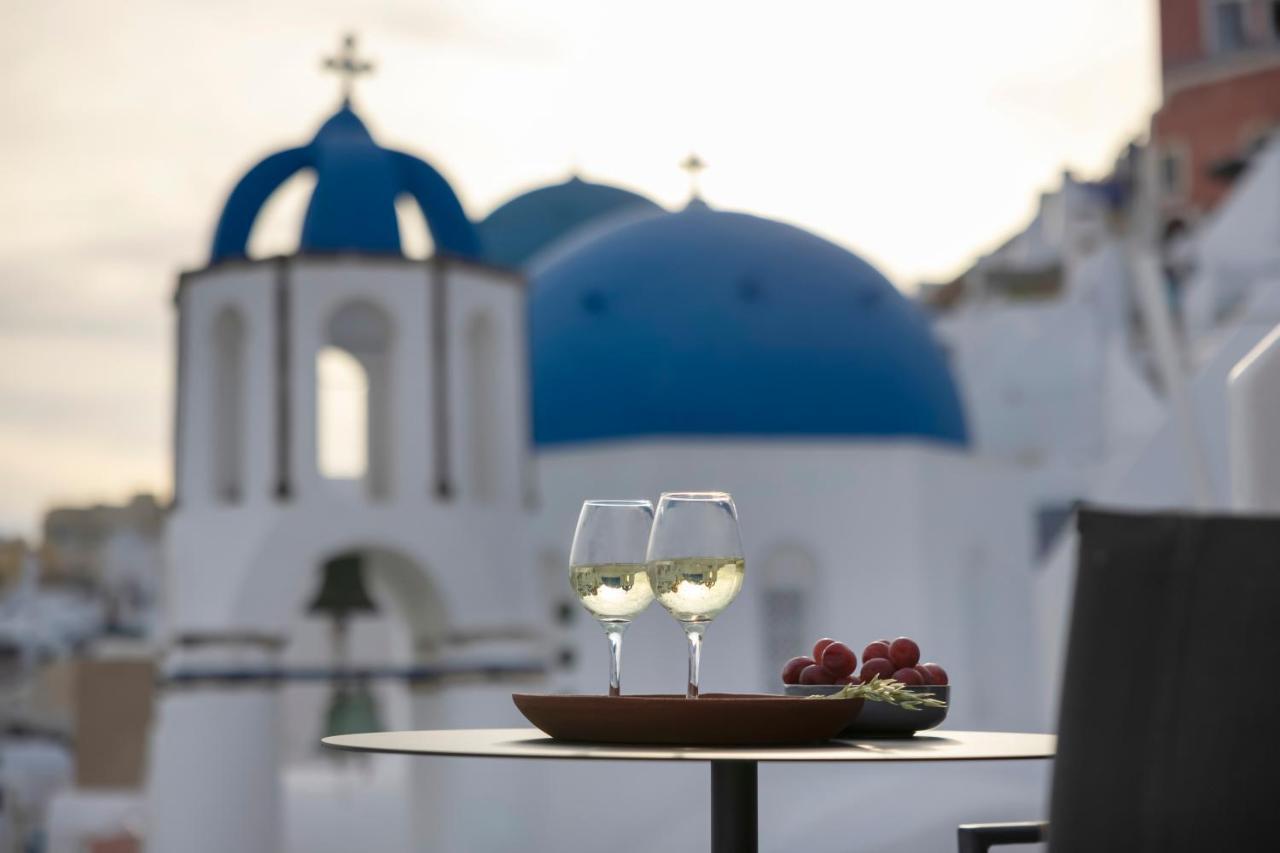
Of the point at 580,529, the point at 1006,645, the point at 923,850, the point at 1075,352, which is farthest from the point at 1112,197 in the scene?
the point at 580,529

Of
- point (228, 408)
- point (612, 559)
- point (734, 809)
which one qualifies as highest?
point (228, 408)

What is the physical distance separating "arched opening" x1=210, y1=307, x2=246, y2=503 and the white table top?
44.3 feet

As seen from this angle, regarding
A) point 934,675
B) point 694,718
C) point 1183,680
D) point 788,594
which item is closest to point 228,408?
point 788,594

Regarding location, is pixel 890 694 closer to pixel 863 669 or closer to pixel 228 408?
pixel 863 669

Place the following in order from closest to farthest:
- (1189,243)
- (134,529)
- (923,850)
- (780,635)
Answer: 1. (923,850)
2. (780,635)
3. (1189,243)
4. (134,529)

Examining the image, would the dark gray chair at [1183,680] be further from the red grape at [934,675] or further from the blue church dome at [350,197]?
the blue church dome at [350,197]

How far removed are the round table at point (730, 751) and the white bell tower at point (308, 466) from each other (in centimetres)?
1293

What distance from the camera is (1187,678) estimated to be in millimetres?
2619

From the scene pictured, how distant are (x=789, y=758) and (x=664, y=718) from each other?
10.6 inches

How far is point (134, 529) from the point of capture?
175ft

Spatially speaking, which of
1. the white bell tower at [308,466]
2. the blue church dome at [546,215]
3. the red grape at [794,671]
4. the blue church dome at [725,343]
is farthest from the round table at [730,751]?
the blue church dome at [546,215]

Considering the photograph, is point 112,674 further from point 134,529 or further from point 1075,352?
point 134,529

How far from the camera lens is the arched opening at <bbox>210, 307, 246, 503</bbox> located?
55.1 feet

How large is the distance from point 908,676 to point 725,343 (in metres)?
15.8
